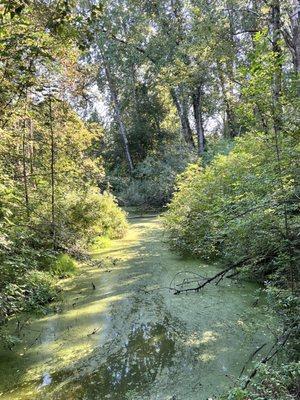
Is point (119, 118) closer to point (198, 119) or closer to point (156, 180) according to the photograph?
point (198, 119)

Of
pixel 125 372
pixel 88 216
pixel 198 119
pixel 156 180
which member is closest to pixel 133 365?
pixel 125 372

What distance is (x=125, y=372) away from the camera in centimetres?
318

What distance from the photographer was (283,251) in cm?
341

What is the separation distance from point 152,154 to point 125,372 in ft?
49.0

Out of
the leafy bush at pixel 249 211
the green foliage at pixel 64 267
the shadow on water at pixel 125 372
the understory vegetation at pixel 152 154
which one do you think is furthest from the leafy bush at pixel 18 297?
the leafy bush at pixel 249 211

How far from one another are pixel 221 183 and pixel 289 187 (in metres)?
3.22

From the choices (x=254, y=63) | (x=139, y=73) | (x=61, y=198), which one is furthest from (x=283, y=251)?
(x=139, y=73)

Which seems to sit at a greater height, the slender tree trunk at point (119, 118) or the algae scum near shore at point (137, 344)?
the slender tree trunk at point (119, 118)

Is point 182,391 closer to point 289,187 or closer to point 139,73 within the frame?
point 289,187

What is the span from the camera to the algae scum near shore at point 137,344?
297cm

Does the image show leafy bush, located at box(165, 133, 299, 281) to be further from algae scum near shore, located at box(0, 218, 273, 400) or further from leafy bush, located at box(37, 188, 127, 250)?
leafy bush, located at box(37, 188, 127, 250)

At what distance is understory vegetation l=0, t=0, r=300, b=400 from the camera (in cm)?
286

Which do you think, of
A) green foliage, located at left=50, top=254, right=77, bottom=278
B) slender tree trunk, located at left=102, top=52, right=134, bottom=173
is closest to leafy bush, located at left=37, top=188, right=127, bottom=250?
green foliage, located at left=50, top=254, right=77, bottom=278

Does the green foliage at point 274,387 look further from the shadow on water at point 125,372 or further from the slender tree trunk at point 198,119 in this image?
the slender tree trunk at point 198,119
